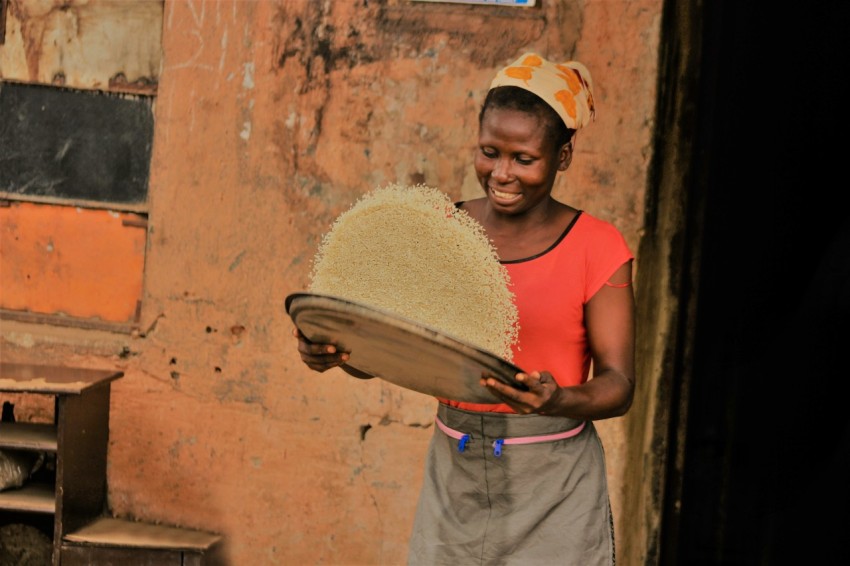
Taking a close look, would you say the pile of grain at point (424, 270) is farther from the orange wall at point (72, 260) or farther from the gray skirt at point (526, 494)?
the orange wall at point (72, 260)

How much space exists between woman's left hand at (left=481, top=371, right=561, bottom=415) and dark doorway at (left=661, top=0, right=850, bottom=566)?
1.93m

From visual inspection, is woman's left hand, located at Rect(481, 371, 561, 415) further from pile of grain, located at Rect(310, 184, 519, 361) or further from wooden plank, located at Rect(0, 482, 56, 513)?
wooden plank, located at Rect(0, 482, 56, 513)

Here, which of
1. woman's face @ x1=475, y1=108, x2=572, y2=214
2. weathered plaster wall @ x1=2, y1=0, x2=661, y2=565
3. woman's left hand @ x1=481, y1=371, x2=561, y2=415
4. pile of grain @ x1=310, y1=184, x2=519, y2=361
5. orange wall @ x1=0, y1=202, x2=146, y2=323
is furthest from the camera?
orange wall @ x1=0, y1=202, x2=146, y2=323

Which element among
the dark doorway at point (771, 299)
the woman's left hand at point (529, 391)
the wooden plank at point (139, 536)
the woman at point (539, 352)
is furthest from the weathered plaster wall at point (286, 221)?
the woman's left hand at point (529, 391)

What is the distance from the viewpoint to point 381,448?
11.7 feet

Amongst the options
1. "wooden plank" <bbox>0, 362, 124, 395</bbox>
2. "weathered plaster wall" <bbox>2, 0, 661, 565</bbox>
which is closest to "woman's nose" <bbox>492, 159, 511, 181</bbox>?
"weathered plaster wall" <bbox>2, 0, 661, 565</bbox>

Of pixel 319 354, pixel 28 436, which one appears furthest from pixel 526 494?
pixel 28 436

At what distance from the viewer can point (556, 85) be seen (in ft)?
6.64

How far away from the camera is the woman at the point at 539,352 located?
200cm

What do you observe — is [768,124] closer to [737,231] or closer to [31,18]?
[737,231]

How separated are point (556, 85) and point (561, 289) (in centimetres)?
40

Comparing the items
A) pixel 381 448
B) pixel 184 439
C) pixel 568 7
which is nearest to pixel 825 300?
pixel 568 7

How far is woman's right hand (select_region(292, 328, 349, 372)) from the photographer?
1.99 meters

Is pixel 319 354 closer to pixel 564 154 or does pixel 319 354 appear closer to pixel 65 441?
pixel 564 154
